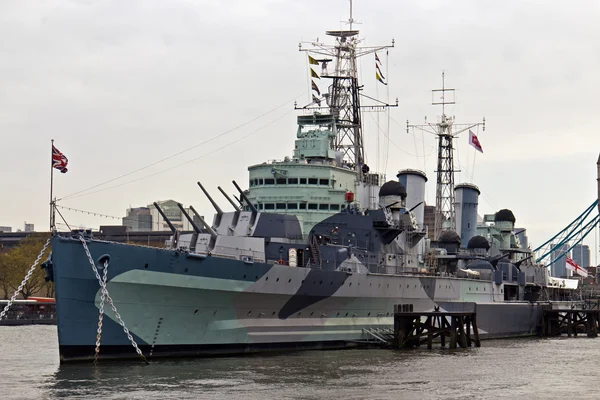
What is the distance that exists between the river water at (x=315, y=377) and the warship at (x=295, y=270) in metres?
0.96

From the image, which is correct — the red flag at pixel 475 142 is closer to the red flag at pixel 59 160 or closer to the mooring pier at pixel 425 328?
the mooring pier at pixel 425 328

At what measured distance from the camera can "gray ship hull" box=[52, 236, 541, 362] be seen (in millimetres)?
27516

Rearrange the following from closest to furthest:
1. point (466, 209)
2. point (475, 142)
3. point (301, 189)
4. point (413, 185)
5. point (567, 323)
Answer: point (301, 189), point (413, 185), point (567, 323), point (466, 209), point (475, 142)

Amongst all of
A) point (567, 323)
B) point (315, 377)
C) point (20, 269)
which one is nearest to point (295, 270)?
point (315, 377)

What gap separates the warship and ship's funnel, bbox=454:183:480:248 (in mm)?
6732

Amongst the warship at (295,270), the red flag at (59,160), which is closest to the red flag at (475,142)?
the warship at (295,270)

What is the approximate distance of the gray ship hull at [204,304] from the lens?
27.5 meters

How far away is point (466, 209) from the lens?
59344 millimetres

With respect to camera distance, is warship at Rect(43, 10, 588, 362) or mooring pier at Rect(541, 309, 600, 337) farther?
mooring pier at Rect(541, 309, 600, 337)

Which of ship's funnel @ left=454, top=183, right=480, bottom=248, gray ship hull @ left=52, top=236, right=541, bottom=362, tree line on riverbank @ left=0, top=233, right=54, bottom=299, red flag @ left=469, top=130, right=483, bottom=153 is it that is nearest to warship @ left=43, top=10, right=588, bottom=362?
gray ship hull @ left=52, top=236, right=541, bottom=362

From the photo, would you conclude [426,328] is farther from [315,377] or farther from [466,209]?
[466,209]

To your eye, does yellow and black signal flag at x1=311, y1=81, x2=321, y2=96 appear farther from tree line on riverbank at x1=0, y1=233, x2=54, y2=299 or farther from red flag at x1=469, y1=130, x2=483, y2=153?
tree line on riverbank at x1=0, y1=233, x2=54, y2=299

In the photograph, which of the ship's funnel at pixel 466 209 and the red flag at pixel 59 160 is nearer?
the red flag at pixel 59 160

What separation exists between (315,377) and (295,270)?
616cm
